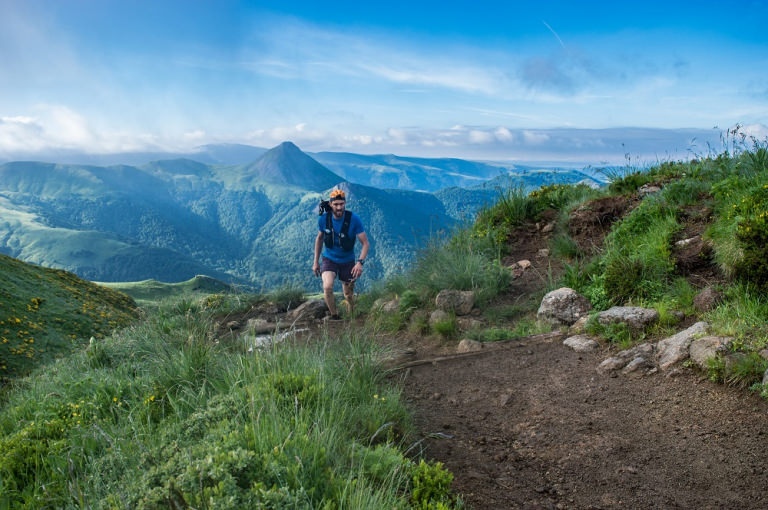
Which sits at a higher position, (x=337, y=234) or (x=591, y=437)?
(x=337, y=234)

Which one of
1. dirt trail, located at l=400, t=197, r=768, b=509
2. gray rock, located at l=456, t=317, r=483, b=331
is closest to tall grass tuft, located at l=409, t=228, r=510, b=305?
gray rock, located at l=456, t=317, r=483, b=331

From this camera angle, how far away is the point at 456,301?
311 inches

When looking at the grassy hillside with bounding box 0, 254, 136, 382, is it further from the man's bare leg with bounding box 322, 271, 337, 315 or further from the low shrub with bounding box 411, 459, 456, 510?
the low shrub with bounding box 411, 459, 456, 510

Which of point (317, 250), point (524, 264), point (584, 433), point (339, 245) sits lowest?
point (584, 433)

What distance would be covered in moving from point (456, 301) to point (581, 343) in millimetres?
2361

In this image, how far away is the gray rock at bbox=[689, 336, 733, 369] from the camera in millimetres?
4531

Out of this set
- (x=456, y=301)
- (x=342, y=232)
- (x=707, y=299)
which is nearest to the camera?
(x=707, y=299)

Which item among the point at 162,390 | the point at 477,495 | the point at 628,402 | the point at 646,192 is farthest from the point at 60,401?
the point at 646,192

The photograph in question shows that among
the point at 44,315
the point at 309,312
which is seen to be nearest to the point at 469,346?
the point at 309,312

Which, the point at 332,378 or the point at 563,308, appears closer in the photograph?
the point at 332,378

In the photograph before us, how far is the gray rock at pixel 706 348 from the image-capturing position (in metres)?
4.53

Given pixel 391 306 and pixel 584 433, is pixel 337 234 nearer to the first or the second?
pixel 391 306

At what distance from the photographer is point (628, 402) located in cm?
455

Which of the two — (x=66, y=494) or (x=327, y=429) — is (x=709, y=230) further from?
(x=66, y=494)
